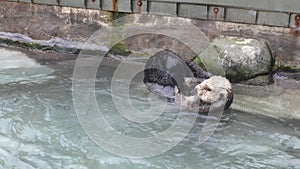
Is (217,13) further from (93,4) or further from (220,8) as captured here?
(93,4)

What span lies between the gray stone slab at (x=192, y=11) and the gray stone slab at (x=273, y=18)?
1.00 m

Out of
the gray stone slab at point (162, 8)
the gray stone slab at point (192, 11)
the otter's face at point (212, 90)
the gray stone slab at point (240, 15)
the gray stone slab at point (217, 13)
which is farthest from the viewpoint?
the gray stone slab at point (162, 8)

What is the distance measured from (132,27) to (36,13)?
212 centimetres

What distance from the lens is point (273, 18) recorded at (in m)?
7.54

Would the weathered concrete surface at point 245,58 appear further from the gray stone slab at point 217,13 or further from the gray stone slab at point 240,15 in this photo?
the gray stone slab at point 217,13

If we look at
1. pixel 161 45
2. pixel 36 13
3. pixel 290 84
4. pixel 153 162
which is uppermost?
pixel 36 13

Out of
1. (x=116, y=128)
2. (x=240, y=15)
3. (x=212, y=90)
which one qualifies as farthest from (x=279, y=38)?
(x=116, y=128)

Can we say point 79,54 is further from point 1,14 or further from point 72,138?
point 72,138

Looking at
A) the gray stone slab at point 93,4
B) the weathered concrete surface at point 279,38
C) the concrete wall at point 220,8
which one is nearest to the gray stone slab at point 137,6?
the concrete wall at point 220,8

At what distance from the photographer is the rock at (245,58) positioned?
752cm

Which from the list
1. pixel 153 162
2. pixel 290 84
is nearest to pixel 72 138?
pixel 153 162

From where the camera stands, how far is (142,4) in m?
8.23

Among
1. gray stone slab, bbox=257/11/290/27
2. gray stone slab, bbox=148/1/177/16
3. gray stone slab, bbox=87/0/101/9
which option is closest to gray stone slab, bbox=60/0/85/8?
gray stone slab, bbox=87/0/101/9

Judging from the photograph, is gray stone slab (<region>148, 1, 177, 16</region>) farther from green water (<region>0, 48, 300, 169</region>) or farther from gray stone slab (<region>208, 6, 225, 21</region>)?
green water (<region>0, 48, 300, 169</region>)
